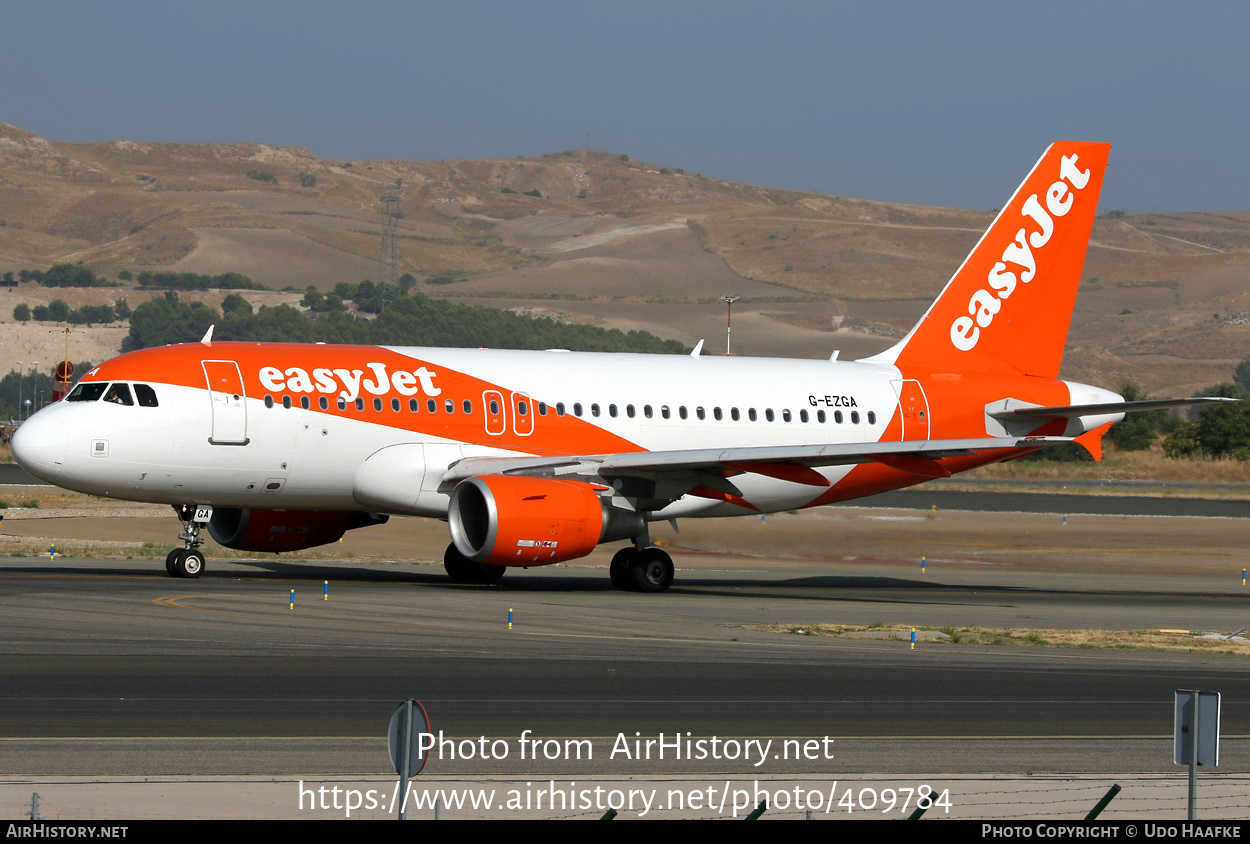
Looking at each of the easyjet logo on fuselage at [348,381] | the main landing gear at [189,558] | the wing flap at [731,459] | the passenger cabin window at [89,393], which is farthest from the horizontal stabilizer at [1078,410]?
the passenger cabin window at [89,393]

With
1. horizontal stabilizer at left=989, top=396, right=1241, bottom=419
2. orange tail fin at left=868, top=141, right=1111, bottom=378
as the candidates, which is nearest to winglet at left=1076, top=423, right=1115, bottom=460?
horizontal stabilizer at left=989, top=396, right=1241, bottom=419

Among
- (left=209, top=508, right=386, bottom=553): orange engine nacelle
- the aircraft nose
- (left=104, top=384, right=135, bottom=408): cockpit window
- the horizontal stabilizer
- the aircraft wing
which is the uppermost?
the horizontal stabilizer

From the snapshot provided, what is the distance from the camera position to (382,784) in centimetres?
1172

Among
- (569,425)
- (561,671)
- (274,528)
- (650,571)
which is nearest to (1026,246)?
(569,425)

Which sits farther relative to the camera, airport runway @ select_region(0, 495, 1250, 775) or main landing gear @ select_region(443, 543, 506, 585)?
main landing gear @ select_region(443, 543, 506, 585)

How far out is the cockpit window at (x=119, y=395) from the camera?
2845 centimetres

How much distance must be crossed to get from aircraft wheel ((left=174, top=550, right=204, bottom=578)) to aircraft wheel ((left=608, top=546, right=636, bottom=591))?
8280 millimetres

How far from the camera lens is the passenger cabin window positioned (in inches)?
1126

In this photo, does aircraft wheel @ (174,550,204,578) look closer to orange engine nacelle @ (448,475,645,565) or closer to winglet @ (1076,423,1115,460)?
orange engine nacelle @ (448,475,645,565)

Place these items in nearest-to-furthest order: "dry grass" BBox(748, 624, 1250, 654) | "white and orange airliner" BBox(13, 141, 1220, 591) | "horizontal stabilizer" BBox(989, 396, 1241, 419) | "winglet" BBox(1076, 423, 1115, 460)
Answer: "dry grass" BBox(748, 624, 1250, 654) < "white and orange airliner" BBox(13, 141, 1220, 591) < "horizontal stabilizer" BBox(989, 396, 1241, 419) < "winglet" BBox(1076, 423, 1115, 460)

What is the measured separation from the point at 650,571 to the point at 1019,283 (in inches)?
496

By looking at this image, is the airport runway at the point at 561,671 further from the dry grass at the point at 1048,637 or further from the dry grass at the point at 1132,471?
the dry grass at the point at 1132,471
